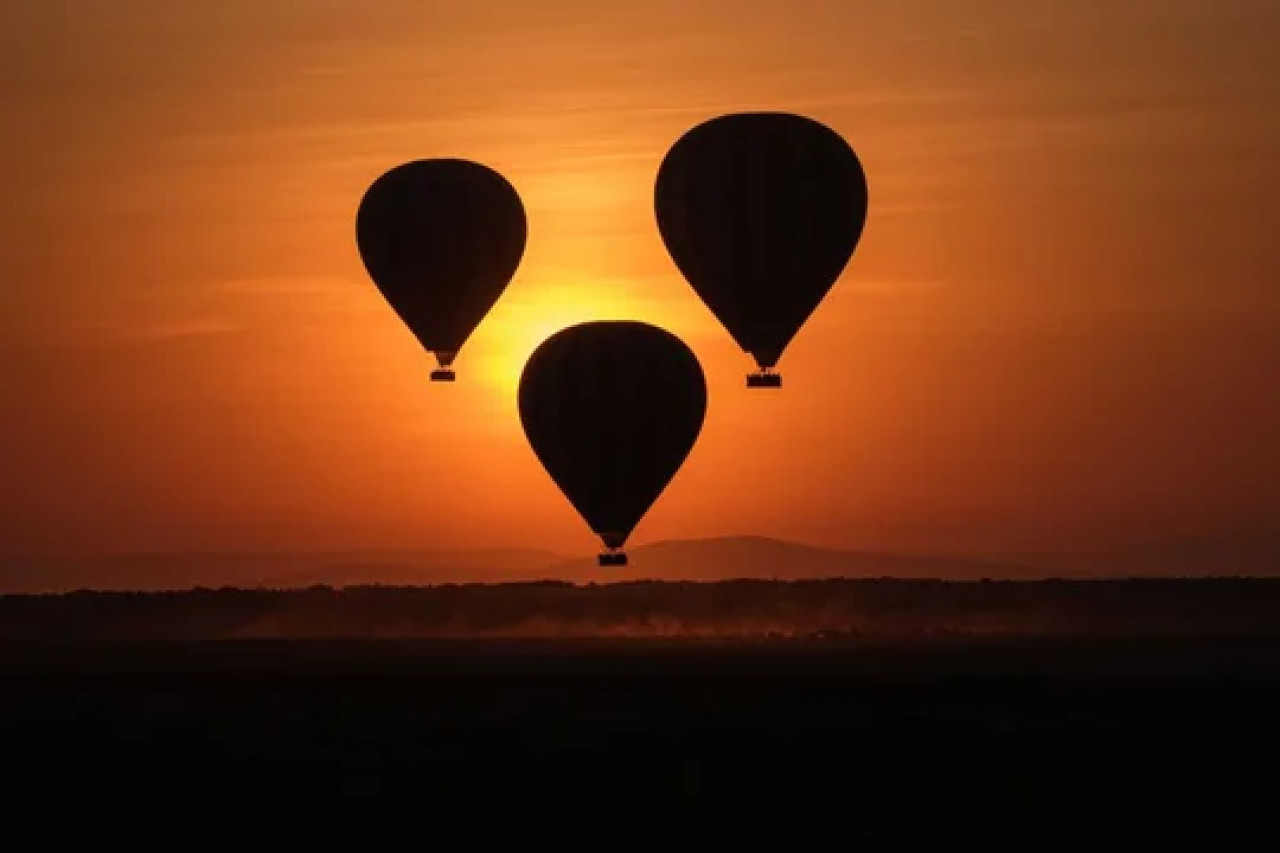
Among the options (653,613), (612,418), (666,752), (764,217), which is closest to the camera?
(666,752)

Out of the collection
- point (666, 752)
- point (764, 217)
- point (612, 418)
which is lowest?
point (666, 752)

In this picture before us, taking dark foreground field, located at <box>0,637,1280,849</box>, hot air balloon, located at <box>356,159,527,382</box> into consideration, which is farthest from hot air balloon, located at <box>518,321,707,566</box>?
dark foreground field, located at <box>0,637,1280,849</box>

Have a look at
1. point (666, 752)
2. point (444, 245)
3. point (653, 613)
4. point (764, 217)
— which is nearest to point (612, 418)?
point (444, 245)

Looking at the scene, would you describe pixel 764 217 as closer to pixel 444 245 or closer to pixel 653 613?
pixel 444 245

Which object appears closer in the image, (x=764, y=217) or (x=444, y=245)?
(x=764, y=217)

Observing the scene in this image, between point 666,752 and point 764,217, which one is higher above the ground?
point 764,217

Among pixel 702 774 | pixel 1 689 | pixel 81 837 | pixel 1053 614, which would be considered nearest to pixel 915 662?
pixel 1 689

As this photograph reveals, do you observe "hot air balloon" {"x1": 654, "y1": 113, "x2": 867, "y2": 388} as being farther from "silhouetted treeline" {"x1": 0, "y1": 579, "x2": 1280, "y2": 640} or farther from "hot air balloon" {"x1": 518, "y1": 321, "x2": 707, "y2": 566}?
"silhouetted treeline" {"x1": 0, "y1": 579, "x2": 1280, "y2": 640}
